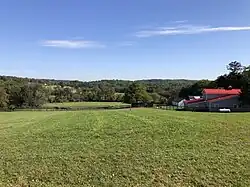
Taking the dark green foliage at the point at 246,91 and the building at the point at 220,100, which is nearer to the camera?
the dark green foliage at the point at 246,91

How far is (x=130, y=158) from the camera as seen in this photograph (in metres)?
13.2

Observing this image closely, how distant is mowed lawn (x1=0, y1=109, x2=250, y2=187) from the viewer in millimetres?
11195

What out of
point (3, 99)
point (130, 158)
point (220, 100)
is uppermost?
point (130, 158)

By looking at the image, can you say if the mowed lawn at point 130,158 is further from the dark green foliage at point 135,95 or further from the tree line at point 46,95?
the dark green foliage at point 135,95

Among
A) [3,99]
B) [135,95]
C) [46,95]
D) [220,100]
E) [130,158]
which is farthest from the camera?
[135,95]

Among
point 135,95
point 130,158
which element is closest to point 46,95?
point 135,95

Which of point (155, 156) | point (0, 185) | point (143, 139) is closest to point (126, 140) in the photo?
point (143, 139)

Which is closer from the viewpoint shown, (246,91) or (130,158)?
(130,158)

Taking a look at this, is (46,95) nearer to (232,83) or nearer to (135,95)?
(135,95)

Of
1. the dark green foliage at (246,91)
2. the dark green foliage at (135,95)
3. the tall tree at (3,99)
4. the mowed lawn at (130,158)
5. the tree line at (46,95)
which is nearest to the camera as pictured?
the mowed lawn at (130,158)

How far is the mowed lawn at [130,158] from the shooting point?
11.2 metres

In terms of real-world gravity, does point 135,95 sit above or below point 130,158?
below

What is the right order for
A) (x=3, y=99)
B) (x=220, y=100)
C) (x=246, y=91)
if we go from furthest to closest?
(x=3, y=99), (x=220, y=100), (x=246, y=91)

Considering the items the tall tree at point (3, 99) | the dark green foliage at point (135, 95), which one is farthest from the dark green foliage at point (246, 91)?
the tall tree at point (3, 99)
